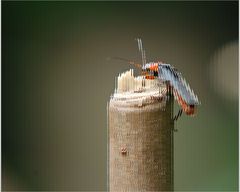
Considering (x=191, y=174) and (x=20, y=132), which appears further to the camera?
(x=20, y=132)

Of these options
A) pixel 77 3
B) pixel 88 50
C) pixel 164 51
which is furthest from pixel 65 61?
pixel 164 51

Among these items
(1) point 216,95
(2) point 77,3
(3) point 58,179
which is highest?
(2) point 77,3

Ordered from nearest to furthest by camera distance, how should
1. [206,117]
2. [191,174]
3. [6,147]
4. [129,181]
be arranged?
1. [129,181]
2. [191,174]
3. [206,117]
4. [6,147]

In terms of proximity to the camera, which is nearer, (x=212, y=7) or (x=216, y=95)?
(x=216, y=95)

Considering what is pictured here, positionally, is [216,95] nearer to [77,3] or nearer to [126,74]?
[77,3]

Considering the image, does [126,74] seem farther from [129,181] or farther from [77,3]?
[77,3]

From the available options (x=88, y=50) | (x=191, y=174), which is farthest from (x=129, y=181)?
(x=88, y=50)

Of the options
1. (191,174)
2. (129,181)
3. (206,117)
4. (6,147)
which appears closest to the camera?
(129,181)

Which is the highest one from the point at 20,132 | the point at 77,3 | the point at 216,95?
the point at 77,3

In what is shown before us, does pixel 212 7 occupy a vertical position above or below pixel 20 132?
above
